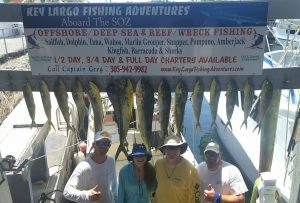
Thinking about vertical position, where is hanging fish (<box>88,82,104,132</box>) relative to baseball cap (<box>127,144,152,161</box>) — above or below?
above

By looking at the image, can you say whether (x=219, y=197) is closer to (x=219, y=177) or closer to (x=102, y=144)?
(x=219, y=177)

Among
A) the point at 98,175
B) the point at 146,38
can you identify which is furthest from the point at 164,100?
the point at 98,175

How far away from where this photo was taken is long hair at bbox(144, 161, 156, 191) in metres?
3.15

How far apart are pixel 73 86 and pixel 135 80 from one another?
1.72 ft

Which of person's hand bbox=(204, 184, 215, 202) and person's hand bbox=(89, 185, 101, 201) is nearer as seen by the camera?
person's hand bbox=(204, 184, 215, 202)

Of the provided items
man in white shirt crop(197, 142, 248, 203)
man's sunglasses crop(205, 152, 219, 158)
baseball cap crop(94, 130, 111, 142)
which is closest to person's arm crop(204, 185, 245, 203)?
man in white shirt crop(197, 142, 248, 203)

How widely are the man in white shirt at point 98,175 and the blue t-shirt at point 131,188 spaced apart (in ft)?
1.03

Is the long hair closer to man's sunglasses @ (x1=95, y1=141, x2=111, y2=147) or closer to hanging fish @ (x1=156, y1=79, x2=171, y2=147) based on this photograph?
hanging fish @ (x1=156, y1=79, x2=171, y2=147)

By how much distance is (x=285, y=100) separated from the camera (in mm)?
8258

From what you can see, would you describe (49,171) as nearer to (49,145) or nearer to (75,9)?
(49,145)

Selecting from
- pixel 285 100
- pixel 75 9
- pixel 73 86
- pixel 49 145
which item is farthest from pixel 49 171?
pixel 285 100

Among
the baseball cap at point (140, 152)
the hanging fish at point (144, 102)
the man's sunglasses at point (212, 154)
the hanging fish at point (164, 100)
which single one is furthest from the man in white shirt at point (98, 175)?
the man's sunglasses at point (212, 154)

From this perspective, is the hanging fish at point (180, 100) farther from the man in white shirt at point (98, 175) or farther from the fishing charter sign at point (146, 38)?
the man in white shirt at point (98, 175)

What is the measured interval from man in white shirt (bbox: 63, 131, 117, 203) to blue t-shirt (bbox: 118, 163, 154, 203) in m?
0.31
